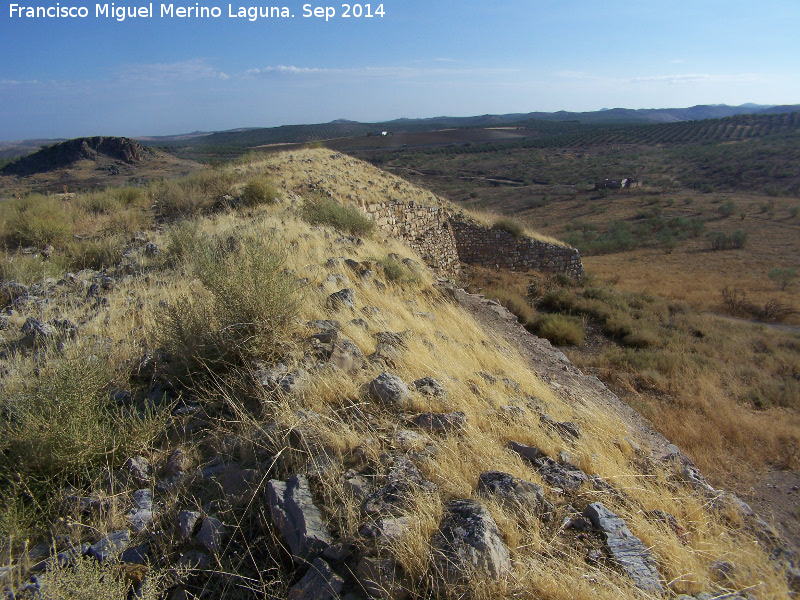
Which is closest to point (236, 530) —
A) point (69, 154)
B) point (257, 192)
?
point (257, 192)

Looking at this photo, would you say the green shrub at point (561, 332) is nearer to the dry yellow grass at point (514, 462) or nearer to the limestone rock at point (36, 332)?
the dry yellow grass at point (514, 462)

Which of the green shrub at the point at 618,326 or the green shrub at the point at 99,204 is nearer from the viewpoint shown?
the green shrub at the point at 618,326

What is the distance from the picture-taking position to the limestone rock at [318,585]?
5.95 feet

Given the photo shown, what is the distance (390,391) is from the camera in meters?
3.00

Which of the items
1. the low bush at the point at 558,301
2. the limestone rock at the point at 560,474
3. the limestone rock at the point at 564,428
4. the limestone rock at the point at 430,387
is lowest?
the low bush at the point at 558,301

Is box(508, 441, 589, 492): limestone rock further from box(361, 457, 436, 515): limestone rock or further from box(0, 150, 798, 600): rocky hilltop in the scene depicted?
box(361, 457, 436, 515): limestone rock

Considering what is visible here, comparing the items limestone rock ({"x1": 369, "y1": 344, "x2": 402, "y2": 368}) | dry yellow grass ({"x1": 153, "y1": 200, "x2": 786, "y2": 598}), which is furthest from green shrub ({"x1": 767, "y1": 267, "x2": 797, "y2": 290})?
limestone rock ({"x1": 369, "y1": 344, "x2": 402, "y2": 368})

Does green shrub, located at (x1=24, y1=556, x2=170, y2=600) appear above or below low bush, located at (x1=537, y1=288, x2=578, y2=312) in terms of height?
above

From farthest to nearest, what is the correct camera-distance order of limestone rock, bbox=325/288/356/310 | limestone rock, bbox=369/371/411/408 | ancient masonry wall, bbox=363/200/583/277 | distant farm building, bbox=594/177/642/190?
distant farm building, bbox=594/177/642/190 < ancient masonry wall, bbox=363/200/583/277 < limestone rock, bbox=325/288/356/310 < limestone rock, bbox=369/371/411/408

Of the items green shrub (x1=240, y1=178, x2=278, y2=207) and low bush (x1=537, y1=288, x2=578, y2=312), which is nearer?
green shrub (x1=240, y1=178, x2=278, y2=207)

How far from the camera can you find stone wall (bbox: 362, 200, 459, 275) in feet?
43.7

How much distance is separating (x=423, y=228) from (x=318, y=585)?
514 inches

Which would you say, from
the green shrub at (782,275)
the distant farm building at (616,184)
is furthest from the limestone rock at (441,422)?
the distant farm building at (616,184)

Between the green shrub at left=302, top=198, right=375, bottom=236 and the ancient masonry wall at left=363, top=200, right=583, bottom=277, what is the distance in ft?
11.3
